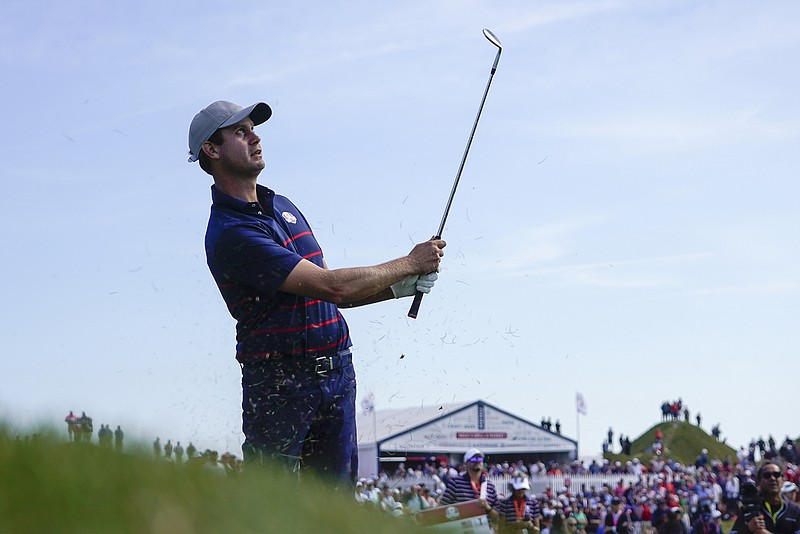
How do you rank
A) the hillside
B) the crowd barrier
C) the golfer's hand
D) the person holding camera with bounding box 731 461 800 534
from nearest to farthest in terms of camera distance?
the golfer's hand
the person holding camera with bounding box 731 461 800 534
the crowd barrier
the hillside

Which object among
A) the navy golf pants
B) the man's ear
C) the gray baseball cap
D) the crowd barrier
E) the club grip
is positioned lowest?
the crowd barrier

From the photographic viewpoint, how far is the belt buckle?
5.69 meters

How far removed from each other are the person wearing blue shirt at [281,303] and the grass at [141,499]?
3.19m

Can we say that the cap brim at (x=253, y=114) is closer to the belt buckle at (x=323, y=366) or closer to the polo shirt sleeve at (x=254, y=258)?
the polo shirt sleeve at (x=254, y=258)

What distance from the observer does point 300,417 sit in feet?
18.5

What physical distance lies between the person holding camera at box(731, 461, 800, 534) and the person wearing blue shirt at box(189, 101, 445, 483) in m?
6.76

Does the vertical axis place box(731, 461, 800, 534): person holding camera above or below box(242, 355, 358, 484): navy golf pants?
below

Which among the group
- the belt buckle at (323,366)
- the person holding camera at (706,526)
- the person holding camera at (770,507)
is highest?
the belt buckle at (323,366)

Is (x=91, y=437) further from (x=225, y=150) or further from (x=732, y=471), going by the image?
(x=732, y=471)

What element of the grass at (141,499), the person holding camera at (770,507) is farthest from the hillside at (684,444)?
the grass at (141,499)

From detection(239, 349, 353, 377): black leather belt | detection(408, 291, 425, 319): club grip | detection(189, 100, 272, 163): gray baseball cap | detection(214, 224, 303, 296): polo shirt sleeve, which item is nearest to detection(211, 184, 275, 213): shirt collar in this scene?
detection(214, 224, 303, 296): polo shirt sleeve

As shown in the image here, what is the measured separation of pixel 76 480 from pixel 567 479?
52524 millimetres

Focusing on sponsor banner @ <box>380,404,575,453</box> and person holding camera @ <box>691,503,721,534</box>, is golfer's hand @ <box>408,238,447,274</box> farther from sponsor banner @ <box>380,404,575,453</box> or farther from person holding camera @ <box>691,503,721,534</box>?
sponsor banner @ <box>380,404,575,453</box>

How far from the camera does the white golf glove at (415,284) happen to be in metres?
6.04
